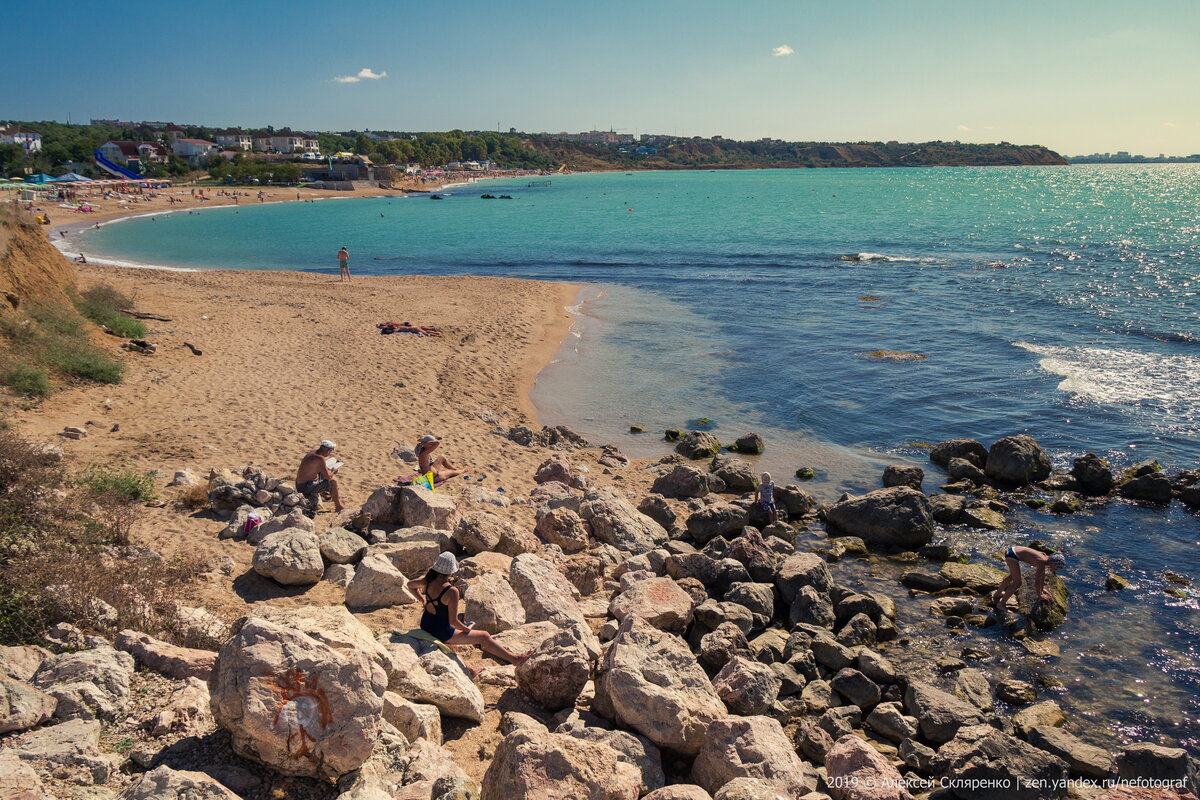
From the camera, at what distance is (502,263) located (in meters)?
45.1

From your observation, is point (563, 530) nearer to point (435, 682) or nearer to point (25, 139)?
point (435, 682)

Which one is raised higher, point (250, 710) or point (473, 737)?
point (250, 710)

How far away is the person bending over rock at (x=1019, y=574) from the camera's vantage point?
10312 mm

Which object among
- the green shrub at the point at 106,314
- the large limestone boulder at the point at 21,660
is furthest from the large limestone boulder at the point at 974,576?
the green shrub at the point at 106,314

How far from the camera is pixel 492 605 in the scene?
26.7 ft

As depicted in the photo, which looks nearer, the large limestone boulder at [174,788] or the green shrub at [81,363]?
the large limestone boulder at [174,788]

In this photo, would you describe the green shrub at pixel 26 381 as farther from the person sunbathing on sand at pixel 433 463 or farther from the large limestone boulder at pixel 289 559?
the large limestone boulder at pixel 289 559

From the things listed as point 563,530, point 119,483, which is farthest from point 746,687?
point 119,483

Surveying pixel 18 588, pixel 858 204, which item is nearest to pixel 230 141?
pixel 858 204

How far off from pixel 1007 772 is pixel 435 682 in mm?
5176

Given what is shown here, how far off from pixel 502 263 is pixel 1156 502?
37.0m

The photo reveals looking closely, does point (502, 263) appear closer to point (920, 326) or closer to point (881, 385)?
point (920, 326)

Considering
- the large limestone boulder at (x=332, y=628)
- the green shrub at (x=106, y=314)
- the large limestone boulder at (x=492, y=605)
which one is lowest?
the large limestone boulder at (x=492, y=605)

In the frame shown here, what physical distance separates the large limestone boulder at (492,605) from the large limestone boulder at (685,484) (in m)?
6.09
